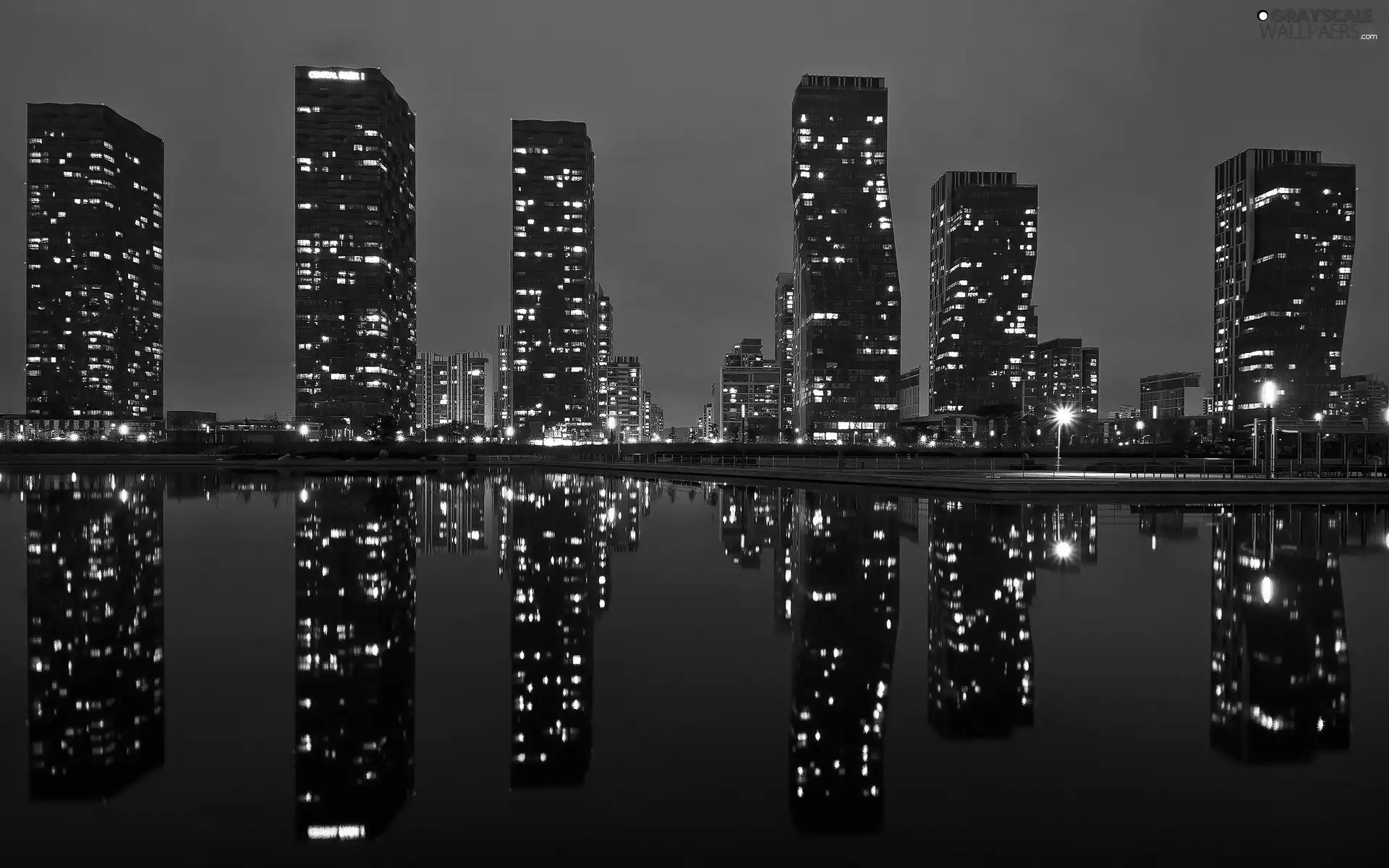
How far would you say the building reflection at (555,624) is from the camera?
20.7 feet

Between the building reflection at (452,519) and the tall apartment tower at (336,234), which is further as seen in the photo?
the tall apartment tower at (336,234)

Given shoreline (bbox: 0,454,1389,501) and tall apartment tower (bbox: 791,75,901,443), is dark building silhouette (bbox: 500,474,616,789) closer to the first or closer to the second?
shoreline (bbox: 0,454,1389,501)

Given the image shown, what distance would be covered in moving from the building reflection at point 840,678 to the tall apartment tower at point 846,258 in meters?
167

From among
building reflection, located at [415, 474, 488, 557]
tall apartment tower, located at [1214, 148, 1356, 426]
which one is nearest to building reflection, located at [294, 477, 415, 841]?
building reflection, located at [415, 474, 488, 557]

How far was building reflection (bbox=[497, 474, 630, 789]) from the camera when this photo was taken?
6305 mm

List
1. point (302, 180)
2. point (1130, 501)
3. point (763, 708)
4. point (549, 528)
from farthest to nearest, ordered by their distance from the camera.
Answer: point (302, 180)
point (1130, 501)
point (549, 528)
point (763, 708)

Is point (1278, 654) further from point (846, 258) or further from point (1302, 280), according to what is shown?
point (1302, 280)

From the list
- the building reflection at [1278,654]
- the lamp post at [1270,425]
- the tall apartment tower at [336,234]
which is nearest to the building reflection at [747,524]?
the building reflection at [1278,654]

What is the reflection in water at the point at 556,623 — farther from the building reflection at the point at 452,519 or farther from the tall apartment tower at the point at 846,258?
the tall apartment tower at the point at 846,258

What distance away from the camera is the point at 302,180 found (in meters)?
196

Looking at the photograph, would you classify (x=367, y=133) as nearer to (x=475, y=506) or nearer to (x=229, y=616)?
(x=475, y=506)

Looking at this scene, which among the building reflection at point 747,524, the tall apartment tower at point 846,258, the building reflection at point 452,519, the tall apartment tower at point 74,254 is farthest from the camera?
the tall apartment tower at point 74,254

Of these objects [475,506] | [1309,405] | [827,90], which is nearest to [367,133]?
[827,90]

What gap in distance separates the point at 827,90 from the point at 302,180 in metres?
137
